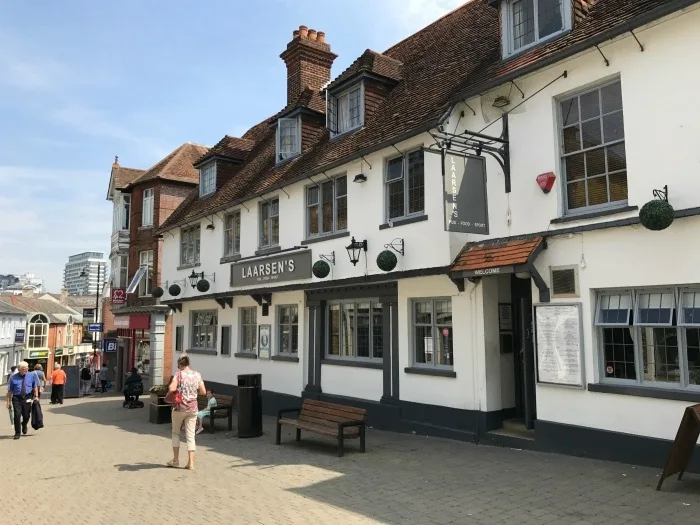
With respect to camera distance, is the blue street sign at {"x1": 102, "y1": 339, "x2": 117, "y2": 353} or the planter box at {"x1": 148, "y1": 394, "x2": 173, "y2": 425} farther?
the blue street sign at {"x1": 102, "y1": 339, "x2": 117, "y2": 353}

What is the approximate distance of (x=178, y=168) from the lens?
29656 mm

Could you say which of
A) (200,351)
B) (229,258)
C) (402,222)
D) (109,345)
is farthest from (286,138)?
(109,345)

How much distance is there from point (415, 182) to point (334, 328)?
488cm

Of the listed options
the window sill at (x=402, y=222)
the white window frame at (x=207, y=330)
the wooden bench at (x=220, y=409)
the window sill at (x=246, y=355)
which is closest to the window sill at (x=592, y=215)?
the window sill at (x=402, y=222)

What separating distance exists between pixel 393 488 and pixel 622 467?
10.9ft

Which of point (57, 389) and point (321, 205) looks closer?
point (321, 205)

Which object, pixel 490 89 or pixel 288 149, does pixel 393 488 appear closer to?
pixel 490 89

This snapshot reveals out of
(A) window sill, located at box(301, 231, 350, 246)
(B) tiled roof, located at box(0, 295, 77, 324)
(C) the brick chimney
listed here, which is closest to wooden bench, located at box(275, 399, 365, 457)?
(A) window sill, located at box(301, 231, 350, 246)

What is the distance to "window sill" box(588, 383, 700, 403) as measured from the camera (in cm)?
748

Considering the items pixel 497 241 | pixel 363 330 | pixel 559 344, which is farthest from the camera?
pixel 363 330

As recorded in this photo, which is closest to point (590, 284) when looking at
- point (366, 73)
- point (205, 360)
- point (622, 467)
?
point (622, 467)

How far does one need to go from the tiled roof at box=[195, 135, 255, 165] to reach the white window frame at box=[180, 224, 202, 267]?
278 centimetres

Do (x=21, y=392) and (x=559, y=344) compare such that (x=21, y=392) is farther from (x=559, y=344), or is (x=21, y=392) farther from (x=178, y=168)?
(x=178, y=168)

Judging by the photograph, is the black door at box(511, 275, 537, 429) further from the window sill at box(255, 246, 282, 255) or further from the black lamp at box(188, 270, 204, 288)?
the black lamp at box(188, 270, 204, 288)
